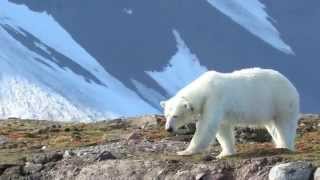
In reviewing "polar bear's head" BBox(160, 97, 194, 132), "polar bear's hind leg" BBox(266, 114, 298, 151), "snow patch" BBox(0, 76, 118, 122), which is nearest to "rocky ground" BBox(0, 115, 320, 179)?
"polar bear's head" BBox(160, 97, 194, 132)

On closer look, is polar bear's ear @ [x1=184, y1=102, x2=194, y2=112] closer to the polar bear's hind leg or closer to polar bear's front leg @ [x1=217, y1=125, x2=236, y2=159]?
polar bear's front leg @ [x1=217, y1=125, x2=236, y2=159]

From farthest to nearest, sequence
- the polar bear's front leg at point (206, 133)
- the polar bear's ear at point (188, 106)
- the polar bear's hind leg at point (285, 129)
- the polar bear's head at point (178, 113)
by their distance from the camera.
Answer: the polar bear's hind leg at point (285, 129) → the polar bear's head at point (178, 113) → the polar bear's ear at point (188, 106) → the polar bear's front leg at point (206, 133)

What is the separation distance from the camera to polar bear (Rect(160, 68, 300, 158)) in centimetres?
2306

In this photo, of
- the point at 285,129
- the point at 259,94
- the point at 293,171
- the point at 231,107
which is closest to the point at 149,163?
the point at 231,107

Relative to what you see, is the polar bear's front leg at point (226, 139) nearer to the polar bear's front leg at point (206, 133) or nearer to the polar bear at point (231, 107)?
the polar bear at point (231, 107)

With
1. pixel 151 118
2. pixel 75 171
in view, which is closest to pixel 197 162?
pixel 75 171

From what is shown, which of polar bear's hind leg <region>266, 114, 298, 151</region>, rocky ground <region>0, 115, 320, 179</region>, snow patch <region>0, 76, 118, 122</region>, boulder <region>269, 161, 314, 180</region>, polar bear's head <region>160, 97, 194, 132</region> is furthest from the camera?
snow patch <region>0, 76, 118, 122</region>

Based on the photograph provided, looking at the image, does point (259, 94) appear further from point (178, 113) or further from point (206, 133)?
point (178, 113)

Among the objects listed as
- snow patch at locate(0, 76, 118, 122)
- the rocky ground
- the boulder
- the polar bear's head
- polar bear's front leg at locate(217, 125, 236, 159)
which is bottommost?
the boulder

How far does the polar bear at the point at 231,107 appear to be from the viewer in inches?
908

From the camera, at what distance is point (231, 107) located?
→ 23.4 meters

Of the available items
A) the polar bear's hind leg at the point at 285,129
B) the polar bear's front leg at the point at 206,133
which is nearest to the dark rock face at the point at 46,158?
the polar bear's front leg at the point at 206,133

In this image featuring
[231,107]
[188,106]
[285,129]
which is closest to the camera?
[188,106]

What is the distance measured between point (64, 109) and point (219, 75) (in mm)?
158648
